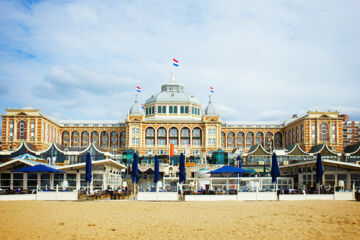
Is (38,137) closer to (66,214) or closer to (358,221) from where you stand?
(66,214)

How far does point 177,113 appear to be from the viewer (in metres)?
102

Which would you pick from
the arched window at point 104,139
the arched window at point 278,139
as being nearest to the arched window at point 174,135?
the arched window at point 104,139

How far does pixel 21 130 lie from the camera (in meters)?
92.6

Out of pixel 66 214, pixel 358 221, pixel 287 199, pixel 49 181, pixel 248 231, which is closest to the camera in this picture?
pixel 248 231

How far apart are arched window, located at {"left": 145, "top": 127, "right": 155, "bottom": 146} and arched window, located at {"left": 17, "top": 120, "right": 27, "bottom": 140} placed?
1005 inches

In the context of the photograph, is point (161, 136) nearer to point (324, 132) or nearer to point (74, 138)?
point (74, 138)

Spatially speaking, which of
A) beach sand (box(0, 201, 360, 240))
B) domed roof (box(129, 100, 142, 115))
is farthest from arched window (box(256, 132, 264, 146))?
beach sand (box(0, 201, 360, 240))

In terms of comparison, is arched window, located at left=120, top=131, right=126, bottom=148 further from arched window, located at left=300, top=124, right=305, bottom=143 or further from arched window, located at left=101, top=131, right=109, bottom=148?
arched window, located at left=300, top=124, right=305, bottom=143

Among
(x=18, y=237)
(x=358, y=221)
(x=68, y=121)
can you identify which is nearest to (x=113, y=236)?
(x=18, y=237)

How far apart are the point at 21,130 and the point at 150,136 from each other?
89.0 feet

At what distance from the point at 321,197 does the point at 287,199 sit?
10.2 ft

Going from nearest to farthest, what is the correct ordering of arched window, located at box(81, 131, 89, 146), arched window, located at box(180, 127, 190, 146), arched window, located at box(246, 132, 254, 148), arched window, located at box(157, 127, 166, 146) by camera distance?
arched window, located at box(157, 127, 166, 146) < arched window, located at box(180, 127, 190, 146) < arched window, located at box(81, 131, 89, 146) < arched window, located at box(246, 132, 254, 148)

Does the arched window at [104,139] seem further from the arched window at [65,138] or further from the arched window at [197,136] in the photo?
the arched window at [197,136]

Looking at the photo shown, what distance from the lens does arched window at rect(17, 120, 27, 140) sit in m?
92.3
